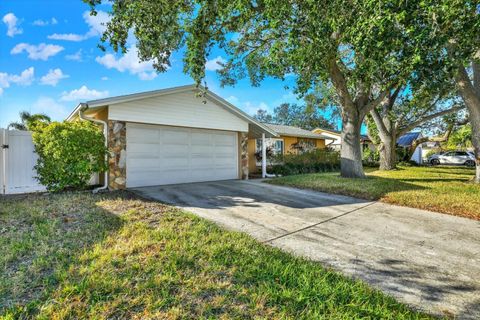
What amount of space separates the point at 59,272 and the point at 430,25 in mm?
7185

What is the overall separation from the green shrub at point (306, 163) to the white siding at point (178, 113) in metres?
3.71

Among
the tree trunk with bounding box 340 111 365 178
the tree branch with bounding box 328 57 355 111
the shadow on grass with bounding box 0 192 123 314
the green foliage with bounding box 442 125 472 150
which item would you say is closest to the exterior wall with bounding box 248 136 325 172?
the tree trunk with bounding box 340 111 365 178

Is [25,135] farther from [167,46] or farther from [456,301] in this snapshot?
[456,301]

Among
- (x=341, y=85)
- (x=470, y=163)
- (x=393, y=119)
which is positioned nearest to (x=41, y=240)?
(x=341, y=85)

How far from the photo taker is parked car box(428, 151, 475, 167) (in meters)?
23.9

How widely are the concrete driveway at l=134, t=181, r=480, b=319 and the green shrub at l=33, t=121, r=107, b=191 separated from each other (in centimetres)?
181

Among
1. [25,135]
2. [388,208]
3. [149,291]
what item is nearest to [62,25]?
[25,135]

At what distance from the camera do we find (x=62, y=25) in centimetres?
935

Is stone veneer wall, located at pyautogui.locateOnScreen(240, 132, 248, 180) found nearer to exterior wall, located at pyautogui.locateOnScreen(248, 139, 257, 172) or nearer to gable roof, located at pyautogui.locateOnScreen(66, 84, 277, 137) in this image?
gable roof, located at pyautogui.locateOnScreen(66, 84, 277, 137)

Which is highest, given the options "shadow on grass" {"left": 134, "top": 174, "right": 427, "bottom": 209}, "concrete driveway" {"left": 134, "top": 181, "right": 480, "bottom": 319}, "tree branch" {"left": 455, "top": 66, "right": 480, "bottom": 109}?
"tree branch" {"left": 455, "top": 66, "right": 480, "bottom": 109}

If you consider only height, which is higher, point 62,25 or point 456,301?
point 62,25

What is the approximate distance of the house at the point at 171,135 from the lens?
8.20 metres

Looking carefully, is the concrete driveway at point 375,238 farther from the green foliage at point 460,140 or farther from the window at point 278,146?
the green foliage at point 460,140

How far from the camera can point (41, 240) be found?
12.2ft
